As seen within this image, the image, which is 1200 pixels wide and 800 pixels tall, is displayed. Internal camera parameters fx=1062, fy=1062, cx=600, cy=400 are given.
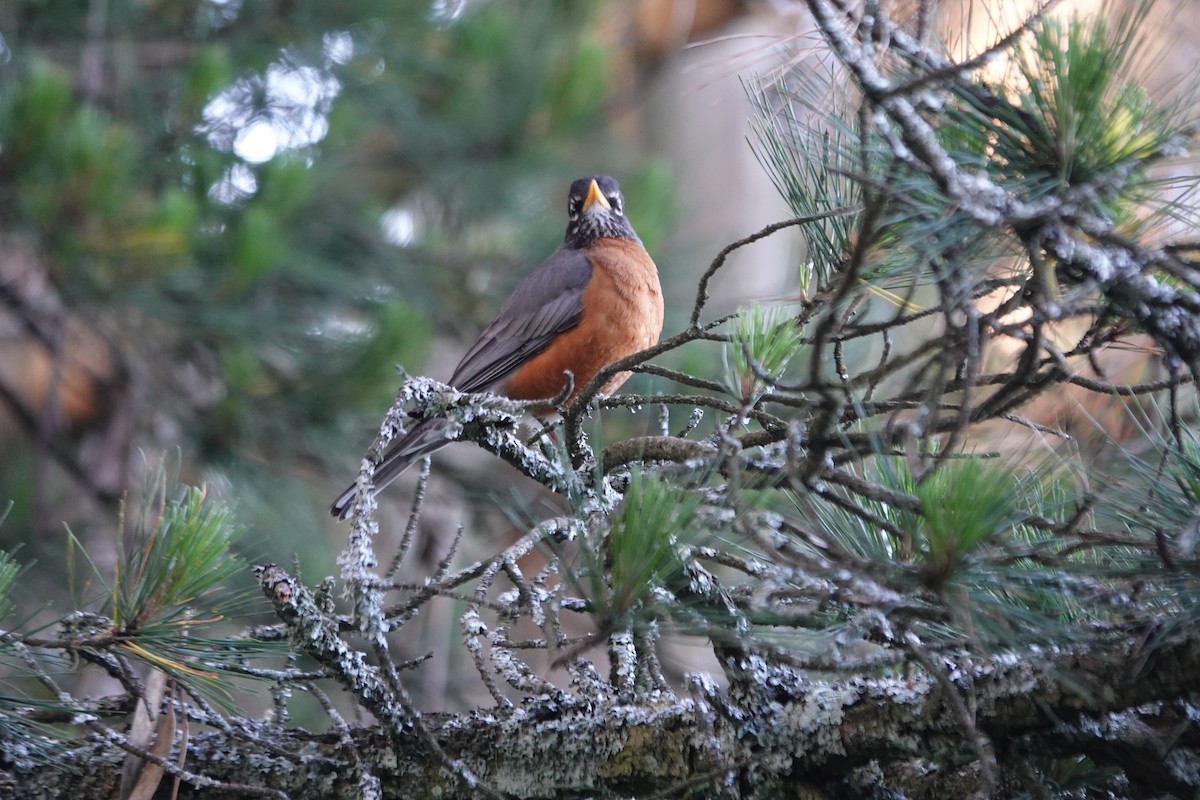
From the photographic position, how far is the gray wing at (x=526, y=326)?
318 cm

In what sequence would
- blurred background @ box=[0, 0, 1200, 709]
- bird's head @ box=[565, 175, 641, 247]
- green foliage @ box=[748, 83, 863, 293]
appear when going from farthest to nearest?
bird's head @ box=[565, 175, 641, 247], blurred background @ box=[0, 0, 1200, 709], green foliage @ box=[748, 83, 863, 293]

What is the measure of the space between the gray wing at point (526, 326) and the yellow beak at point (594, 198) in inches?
15.8

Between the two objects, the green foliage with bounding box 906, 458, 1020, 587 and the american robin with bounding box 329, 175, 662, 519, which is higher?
the american robin with bounding box 329, 175, 662, 519

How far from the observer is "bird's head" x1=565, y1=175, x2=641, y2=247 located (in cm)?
369

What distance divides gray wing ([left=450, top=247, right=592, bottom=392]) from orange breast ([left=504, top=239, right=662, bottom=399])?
0.10 ft

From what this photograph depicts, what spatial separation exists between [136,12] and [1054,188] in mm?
3728

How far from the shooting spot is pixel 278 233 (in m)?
3.67

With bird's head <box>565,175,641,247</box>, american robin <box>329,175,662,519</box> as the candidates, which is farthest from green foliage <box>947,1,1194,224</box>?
bird's head <box>565,175,641,247</box>

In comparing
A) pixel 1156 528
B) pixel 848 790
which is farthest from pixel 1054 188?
pixel 848 790

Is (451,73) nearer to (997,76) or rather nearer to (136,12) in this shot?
(136,12)

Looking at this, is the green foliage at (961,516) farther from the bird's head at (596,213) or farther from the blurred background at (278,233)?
the bird's head at (596,213)

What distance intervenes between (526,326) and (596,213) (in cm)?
70

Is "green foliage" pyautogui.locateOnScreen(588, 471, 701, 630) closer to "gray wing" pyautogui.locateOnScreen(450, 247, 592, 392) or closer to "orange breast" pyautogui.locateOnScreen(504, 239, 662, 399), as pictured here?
"orange breast" pyautogui.locateOnScreen(504, 239, 662, 399)

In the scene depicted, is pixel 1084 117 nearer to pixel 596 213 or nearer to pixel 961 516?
pixel 961 516
